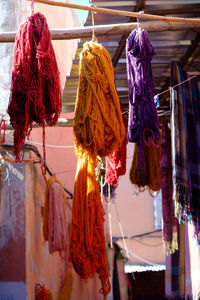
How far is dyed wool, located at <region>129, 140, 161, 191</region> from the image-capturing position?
218 inches

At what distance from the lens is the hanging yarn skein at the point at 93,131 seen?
2930 mm

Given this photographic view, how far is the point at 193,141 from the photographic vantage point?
456cm

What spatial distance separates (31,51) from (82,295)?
8675 millimetres

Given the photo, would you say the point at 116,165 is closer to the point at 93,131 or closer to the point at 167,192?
the point at 167,192

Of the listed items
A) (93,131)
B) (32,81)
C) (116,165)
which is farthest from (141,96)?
(116,165)

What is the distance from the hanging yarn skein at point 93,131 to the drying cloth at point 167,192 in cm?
237

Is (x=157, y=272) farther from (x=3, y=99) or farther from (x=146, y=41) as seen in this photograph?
(x=146, y=41)

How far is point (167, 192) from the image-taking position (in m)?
5.99

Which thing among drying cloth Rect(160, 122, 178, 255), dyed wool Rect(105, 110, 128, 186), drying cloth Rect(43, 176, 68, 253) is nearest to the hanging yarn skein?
dyed wool Rect(105, 110, 128, 186)

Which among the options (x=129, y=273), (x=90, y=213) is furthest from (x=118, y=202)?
(x=90, y=213)

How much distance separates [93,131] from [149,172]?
2909mm

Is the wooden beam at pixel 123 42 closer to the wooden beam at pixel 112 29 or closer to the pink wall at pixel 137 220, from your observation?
the wooden beam at pixel 112 29

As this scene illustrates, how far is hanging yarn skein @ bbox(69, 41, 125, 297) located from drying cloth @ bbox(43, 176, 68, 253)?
3.06 metres

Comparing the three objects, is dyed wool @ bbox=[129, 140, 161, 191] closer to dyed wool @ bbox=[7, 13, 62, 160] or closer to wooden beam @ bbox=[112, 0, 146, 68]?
wooden beam @ bbox=[112, 0, 146, 68]
